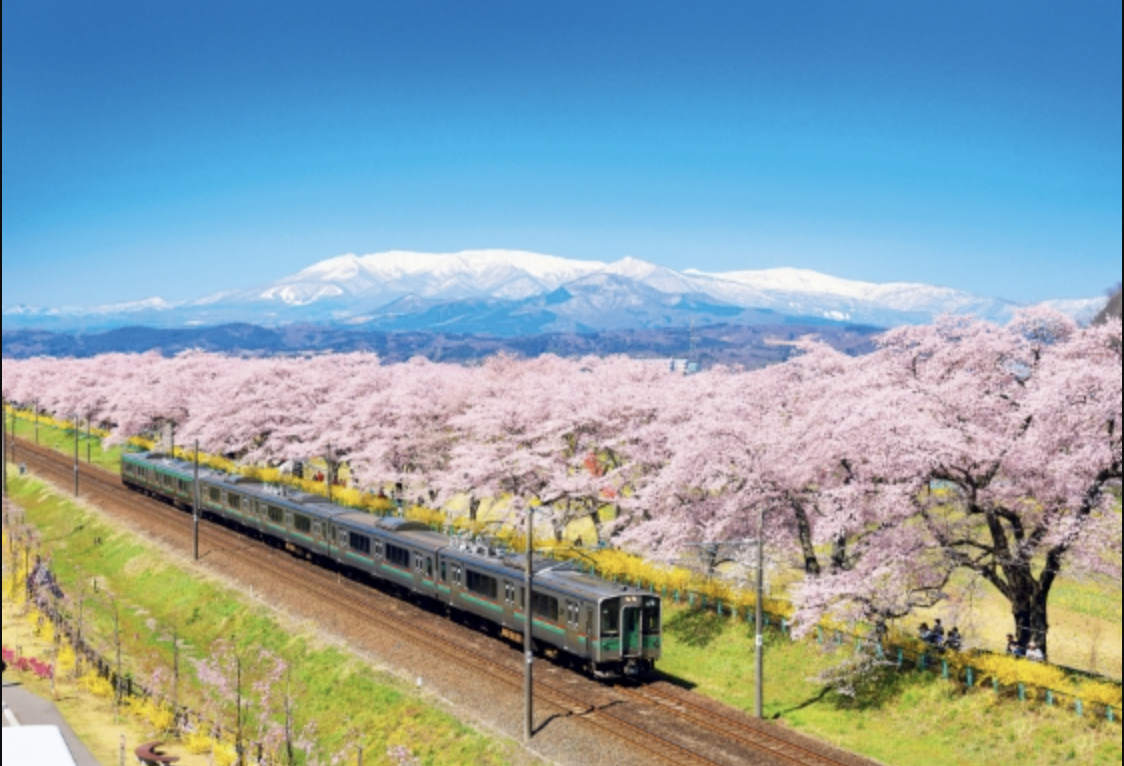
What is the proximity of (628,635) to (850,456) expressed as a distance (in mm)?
8709

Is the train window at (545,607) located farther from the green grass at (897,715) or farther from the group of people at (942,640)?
the group of people at (942,640)

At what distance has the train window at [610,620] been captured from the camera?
29.2 m

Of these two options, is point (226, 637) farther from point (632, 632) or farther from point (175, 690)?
point (632, 632)

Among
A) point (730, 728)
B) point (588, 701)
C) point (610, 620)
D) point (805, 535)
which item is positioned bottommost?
point (588, 701)

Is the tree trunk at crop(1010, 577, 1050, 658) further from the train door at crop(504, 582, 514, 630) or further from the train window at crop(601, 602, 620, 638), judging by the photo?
the train door at crop(504, 582, 514, 630)

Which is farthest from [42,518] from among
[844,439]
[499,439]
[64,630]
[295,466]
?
[844,439]

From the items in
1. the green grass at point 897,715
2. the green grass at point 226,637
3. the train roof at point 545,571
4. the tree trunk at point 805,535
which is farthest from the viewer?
the tree trunk at point 805,535

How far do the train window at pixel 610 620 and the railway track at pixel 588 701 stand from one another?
184 centimetres

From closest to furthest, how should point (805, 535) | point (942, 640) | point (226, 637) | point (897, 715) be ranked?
point (897, 715) < point (942, 640) < point (805, 535) < point (226, 637)

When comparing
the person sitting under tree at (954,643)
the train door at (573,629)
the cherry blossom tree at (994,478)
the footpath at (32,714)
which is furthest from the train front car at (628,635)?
the footpath at (32,714)

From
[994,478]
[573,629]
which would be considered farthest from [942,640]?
[573,629]

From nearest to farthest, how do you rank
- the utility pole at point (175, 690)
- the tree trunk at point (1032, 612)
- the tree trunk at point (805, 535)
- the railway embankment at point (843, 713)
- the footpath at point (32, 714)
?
the railway embankment at point (843, 713) < the tree trunk at point (1032, 612) < the footpath at point (32, 714) < the utility pole at point (175, 690) < the tree trunk at point (805, 535)

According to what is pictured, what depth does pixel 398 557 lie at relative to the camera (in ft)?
132

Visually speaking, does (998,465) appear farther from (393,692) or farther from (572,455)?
(572,455)
